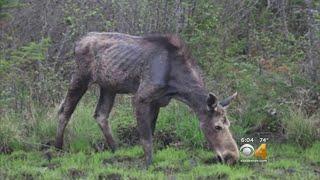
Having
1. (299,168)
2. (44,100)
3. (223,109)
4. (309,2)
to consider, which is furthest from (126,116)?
(309,2)

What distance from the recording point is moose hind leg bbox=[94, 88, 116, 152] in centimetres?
1066

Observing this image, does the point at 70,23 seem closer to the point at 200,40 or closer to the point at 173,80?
the point at 200,40

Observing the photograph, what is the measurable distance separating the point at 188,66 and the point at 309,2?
160 inches

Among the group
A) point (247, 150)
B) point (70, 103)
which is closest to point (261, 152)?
point (247, 150)

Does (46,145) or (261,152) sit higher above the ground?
(261,152)

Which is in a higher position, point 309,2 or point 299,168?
point 309,2

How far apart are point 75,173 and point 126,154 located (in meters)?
1.24

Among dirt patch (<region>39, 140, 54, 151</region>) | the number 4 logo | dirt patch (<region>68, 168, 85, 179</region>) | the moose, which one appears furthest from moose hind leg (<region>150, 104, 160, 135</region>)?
dirt patch (<region>39, 140, 54, 151</region>)

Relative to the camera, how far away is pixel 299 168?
9.66 m

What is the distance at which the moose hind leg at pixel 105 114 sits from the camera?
10.7 meters

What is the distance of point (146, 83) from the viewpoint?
388 inches

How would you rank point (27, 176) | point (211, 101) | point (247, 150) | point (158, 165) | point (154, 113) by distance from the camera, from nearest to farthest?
point (27, 176)
point (211, 101)
point (158, 165)
point (247, 150)
point (154, 113)

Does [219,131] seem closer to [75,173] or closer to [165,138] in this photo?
[165,138]

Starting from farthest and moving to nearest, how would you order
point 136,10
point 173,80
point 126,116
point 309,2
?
point 136,10 → point 309,2 → point 126,116 → point 173,80
